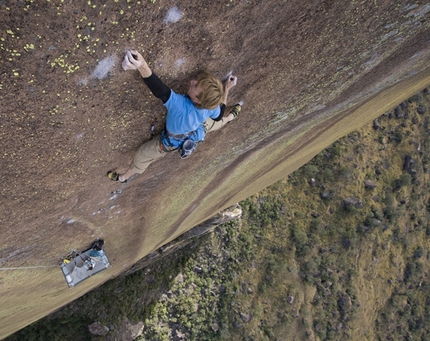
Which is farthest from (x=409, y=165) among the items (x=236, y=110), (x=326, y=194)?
(x=236, y=110)

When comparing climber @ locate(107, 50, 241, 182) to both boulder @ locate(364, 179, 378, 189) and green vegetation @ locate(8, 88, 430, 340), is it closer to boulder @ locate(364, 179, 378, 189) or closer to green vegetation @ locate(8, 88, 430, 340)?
green vegetation @ locate(8, 88, 430, 340)

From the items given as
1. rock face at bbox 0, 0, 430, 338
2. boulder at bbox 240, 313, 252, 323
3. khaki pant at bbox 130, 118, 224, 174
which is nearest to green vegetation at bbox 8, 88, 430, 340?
boulder at bbox 240, 313, 252, 323

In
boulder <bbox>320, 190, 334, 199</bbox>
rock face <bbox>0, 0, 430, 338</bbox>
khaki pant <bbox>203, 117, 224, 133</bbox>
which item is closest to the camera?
rock face <bbox>0, 0, 430, 338</bbox>

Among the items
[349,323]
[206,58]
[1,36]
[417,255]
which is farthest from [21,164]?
[417,255]

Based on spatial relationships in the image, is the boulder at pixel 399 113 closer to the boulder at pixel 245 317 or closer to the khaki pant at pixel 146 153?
the boulder at pixel 245 317

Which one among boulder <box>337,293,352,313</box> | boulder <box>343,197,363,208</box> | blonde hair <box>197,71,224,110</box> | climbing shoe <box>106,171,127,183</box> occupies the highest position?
climbing shoe <box>106,171,127,183</box>

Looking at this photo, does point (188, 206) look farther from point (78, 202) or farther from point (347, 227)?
point (347, 227)
